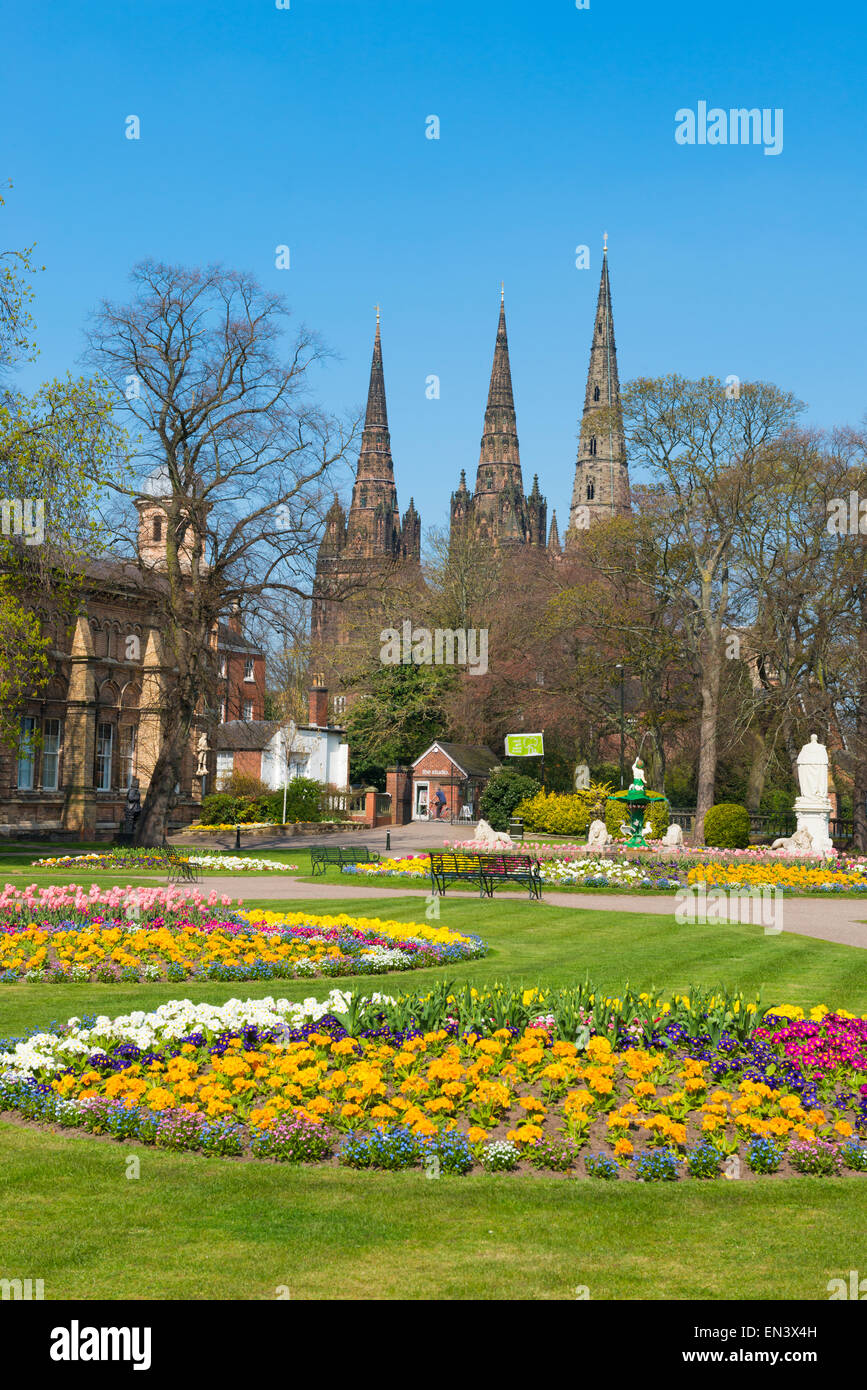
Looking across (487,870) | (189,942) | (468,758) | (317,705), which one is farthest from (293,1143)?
(317,705)

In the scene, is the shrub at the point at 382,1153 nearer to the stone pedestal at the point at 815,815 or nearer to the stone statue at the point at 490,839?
the stone statue at the point at 490,839

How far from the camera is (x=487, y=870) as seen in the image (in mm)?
26109

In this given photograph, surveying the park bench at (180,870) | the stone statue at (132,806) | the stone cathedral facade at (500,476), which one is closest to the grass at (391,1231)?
the park bench at (180,870)

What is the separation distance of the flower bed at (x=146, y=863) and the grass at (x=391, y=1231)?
2131cm

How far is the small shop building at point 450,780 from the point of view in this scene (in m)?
60.9

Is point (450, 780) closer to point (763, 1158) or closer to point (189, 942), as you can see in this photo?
point (189, 942)

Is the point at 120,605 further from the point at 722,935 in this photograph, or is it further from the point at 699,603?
the point at 722,935

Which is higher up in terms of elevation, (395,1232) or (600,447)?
(600,447)

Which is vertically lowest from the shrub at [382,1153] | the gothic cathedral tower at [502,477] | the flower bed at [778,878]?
the shrub at [382,1153]

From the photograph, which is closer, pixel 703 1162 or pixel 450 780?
pixel 703 1162

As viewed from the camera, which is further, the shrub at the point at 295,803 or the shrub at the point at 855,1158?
the shrub at the point at 295,803

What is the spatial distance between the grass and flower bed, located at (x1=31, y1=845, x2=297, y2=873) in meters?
21.3

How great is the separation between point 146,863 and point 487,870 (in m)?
8.42
